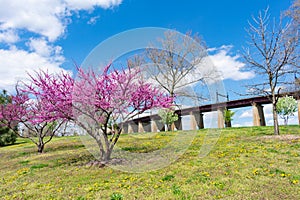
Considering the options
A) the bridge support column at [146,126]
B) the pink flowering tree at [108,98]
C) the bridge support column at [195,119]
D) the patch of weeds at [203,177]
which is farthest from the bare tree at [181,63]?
the patch of weeds at [203,177]

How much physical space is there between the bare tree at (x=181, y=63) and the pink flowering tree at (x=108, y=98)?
1765cm

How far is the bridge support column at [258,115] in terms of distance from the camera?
93.6 ft

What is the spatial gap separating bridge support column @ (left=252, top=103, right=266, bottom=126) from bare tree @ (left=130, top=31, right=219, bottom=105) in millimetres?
6898

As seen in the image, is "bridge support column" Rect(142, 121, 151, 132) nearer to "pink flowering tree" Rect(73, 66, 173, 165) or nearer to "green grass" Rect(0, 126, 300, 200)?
"pink flowering tree" Rect(73, 66, 173, 165)

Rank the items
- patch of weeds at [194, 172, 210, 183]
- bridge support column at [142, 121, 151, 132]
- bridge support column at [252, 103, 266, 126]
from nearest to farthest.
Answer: patch of weeds at [194, 172, 210, 183], bridge support column at [252, 103, 266, 126], bridge support column at [142, 121, 151, 132]

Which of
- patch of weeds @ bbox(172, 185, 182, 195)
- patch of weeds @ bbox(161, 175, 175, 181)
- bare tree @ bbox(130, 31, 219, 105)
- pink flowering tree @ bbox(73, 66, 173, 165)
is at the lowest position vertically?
patch of weeds @ bbox(172, 185, 182, 195)

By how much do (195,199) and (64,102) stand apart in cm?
621

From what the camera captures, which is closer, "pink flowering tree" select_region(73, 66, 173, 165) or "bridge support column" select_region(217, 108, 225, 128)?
"pink flowering tree" select_region(73, 66, 173, 165)

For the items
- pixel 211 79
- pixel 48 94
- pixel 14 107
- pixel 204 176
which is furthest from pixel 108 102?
pixel 211 79

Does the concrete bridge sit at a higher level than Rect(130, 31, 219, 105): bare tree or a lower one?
lower

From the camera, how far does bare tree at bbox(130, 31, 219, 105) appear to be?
28.0 meters

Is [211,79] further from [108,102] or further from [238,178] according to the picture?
[238,178]

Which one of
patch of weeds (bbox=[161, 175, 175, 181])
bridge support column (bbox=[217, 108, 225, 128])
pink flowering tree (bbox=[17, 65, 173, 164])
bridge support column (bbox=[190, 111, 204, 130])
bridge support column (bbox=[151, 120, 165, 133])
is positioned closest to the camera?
patch of weeds (bbox=[161, 175, 175, 181])

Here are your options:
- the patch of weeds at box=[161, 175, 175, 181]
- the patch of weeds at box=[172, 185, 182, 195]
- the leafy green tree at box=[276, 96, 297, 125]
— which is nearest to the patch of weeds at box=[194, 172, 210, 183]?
the patch of weeds at box=[161, 175, 175, 181]
